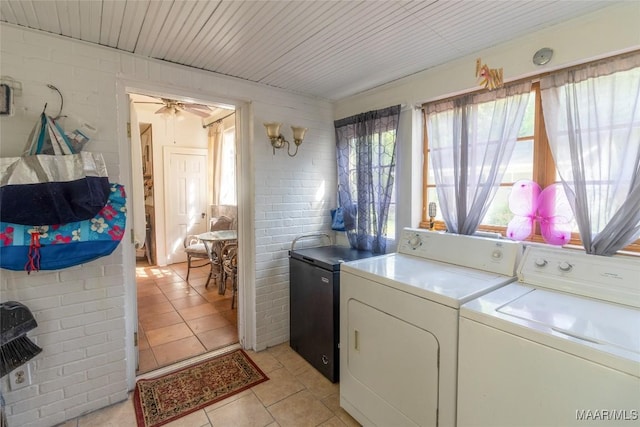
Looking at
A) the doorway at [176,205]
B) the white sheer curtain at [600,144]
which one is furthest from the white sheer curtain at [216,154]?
the white sheer curtain at [600,144]

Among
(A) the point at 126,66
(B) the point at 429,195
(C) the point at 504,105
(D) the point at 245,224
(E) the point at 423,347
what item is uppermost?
(A) the point at 126,66

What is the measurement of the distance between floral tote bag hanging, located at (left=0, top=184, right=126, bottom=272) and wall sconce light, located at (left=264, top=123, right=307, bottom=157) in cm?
115

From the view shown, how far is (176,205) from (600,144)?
17.6ft

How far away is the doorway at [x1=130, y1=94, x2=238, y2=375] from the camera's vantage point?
3.63m

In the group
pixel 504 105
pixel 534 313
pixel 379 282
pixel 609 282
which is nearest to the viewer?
pixel 534 313

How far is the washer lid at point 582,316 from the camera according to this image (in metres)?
1.02

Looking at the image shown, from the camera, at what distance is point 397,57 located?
2.03m

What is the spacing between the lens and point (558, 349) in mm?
1010

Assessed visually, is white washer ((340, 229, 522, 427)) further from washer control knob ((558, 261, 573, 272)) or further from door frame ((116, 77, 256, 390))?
door frame ((116, 77, 256, 390))

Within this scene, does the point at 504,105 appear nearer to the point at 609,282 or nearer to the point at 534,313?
the point at 609,282

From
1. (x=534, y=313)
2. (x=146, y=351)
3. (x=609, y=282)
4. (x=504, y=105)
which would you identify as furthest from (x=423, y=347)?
(x=146, y=351)

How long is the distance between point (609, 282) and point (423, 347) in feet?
2.86

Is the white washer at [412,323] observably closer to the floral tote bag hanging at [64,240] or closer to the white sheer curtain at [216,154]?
the floral tote bag hanging at [64,240]

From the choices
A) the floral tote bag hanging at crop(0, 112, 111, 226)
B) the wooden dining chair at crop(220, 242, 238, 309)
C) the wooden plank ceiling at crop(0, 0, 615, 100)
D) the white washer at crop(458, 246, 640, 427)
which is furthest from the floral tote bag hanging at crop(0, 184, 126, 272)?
the white washer at crop(458, 246, 640, 427)
